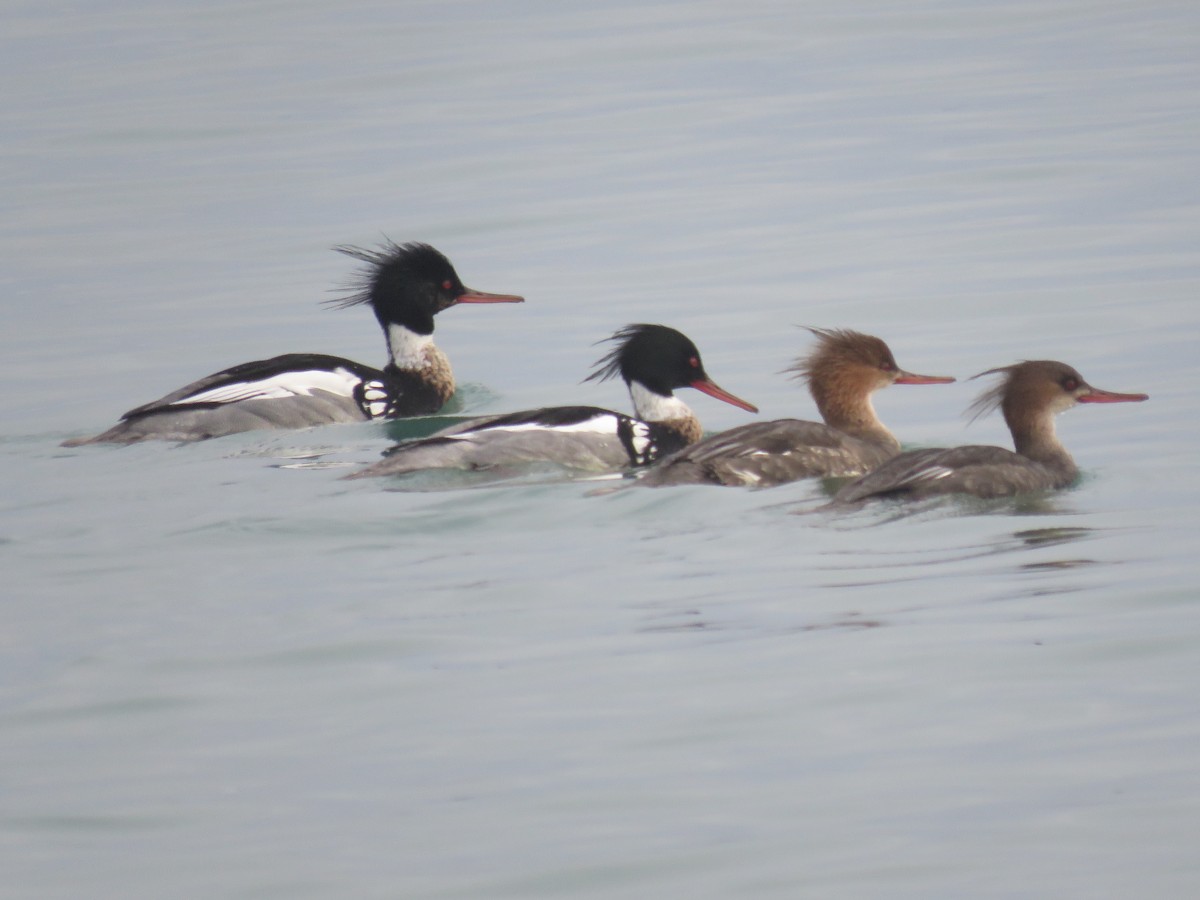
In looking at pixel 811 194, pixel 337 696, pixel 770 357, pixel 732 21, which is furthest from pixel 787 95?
pixel 337 696

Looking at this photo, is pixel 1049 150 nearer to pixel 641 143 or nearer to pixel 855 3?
pixel 641 143

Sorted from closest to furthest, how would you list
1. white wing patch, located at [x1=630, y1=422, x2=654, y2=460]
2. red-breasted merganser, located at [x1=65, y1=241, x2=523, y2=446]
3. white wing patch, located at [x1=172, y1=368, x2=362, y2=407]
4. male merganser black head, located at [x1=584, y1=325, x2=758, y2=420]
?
white wing patch, located at [x1=630, y1=422, x2=654, y2=460], male merganser black head, located at [x1=584, y1=325, x2=758, y2=420], red-breasted merganser, located at [x1=65, y1=241, x2=523, y2=446], white wing patch, located at [x1=172, y1=368, x2=362, y2=407]

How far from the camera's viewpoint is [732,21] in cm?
3962

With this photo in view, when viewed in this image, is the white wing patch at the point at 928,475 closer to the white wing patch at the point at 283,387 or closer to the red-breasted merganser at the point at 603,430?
the red-breasted merganser at the point at 603,430

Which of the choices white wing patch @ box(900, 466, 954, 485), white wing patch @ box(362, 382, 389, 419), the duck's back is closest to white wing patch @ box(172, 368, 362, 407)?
white wing patch @ box(362, 382, 389, 419)

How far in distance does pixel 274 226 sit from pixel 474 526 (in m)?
13.8

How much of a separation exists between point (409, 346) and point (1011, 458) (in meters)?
5.24

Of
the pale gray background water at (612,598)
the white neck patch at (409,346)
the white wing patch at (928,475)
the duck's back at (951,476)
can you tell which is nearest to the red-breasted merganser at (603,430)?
the pale gray background water at (612,598)

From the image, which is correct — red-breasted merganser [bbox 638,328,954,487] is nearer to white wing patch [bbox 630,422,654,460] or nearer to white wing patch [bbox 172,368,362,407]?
white wing patch [bbox 630,422,654,460]

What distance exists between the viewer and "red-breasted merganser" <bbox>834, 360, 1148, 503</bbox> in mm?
9203

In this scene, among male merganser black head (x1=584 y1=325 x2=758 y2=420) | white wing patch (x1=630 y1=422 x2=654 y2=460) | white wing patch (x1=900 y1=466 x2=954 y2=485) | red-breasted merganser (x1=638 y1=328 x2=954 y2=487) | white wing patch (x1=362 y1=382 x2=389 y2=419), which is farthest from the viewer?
white wing patch (x1=362 y1=382 x2=389 y2=419)

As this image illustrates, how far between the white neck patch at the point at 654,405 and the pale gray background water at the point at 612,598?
1363 millimetres

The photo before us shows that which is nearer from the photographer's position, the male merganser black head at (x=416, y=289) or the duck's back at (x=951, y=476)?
the duck's back at (x=951, y=476)

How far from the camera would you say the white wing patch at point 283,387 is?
12.3m
